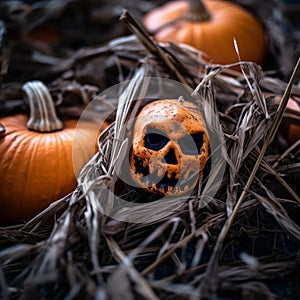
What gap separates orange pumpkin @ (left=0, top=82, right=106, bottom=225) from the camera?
98cm

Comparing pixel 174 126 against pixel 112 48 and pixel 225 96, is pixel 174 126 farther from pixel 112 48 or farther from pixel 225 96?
pixel 112 48

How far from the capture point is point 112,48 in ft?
4.15

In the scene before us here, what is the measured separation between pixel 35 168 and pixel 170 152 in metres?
0.31

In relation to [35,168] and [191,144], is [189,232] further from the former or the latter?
[35,168]

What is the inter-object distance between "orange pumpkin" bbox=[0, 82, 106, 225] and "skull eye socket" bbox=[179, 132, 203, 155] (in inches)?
9.6

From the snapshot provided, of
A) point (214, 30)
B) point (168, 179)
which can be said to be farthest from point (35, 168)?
point (214, 30)

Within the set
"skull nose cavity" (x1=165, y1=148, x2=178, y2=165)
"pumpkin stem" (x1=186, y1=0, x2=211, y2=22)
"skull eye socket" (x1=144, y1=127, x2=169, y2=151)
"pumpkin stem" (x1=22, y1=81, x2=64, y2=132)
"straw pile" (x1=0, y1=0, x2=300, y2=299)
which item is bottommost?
"straw pile" (x1=0, y1=0, x2=300, y2=299)

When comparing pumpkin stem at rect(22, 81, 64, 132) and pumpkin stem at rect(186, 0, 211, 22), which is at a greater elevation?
pumpkin stem at rect(186, 0, 211, 22)

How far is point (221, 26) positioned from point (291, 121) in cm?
54

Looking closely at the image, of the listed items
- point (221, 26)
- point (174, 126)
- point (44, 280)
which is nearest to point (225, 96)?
point (174, 126)

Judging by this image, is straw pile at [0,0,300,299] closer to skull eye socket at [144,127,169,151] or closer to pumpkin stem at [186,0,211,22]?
skull eye socket at [144,127,169,151]

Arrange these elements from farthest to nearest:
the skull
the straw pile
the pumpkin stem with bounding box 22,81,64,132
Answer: the pumpkin stem with bounding box 22,81,64,132
the skull
the straw pile

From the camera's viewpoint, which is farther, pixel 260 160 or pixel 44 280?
pixel 260 160

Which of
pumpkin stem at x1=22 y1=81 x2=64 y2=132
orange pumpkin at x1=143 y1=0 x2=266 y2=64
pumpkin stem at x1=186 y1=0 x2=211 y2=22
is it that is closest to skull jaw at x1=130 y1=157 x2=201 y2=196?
pumpkin stem at x1=22 y1=81 x2=64 y2=132
